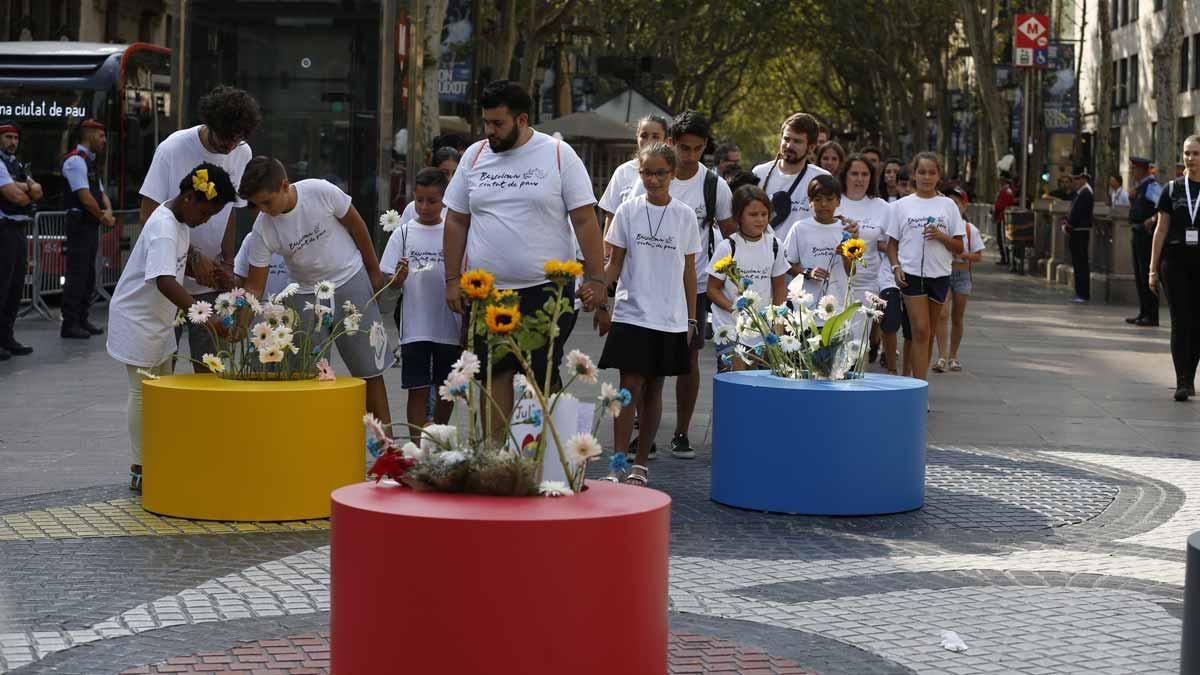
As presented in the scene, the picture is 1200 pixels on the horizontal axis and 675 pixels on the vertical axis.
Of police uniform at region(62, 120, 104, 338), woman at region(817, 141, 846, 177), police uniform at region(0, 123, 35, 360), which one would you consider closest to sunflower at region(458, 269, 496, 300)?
woman at region(817, 141, 846, 177)

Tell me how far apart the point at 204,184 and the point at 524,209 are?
1.42 m

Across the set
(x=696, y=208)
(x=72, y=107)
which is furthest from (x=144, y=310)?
(x=72, y=107)

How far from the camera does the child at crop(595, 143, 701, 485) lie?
9.25m

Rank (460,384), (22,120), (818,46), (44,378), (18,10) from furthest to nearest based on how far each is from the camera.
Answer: (818,46)
(18,10)
(22,120)
(44,378)
(460,384)

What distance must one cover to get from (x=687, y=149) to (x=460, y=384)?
5.48 metres

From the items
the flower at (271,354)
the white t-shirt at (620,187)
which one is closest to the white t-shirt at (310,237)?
the flower at (271,354)

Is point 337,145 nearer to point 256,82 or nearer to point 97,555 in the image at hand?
point 256,82

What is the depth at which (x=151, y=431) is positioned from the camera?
27.0ft

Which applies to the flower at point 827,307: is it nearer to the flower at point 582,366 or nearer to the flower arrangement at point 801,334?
the flower arrangement at point 801,334

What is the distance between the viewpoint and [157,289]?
865 cm

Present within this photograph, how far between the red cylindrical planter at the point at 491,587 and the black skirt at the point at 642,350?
13.9 feet

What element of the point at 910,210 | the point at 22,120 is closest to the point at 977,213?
the point at 22,120

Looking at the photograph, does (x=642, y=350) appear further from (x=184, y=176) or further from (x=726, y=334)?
(x=184, y=176)

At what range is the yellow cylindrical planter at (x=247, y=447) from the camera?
7.99 m
